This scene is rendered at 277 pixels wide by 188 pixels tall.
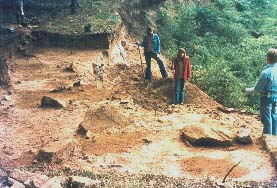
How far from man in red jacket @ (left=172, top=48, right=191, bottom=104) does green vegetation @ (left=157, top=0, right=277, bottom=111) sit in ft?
6.58

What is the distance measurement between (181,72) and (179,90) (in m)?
0.44

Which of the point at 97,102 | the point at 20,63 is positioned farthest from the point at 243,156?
the point at 20,63

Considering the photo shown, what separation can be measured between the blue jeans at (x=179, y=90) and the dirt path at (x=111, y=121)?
0.83 ft

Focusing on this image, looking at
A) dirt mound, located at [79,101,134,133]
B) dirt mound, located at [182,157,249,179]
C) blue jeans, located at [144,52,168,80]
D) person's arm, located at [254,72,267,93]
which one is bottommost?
dirt mound, located at [182,157,249,179]

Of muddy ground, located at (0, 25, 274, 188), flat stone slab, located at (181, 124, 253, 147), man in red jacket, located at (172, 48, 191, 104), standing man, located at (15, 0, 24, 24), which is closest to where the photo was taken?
muddy ground, located at (0, 25, 274, 188)

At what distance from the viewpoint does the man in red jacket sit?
1052cm

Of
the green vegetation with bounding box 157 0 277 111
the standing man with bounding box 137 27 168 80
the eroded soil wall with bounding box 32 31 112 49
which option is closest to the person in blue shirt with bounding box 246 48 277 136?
the green vegetation with bounding box 157 0 277 111

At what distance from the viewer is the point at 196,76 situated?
13.5 metres

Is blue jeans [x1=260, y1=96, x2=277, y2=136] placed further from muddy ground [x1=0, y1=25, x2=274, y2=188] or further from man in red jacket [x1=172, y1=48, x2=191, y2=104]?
man in red jacket [x1=172, y1=48, x2=191, y2=104]

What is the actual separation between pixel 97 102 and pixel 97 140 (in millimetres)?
2076

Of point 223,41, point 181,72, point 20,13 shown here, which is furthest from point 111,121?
point 223,41

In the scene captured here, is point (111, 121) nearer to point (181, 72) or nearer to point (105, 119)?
point (105, 119)

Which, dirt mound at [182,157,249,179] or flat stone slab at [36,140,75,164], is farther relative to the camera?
flat stone slab at [36,140,75,164]

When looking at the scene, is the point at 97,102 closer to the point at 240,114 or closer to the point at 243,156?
the point at 240,114
